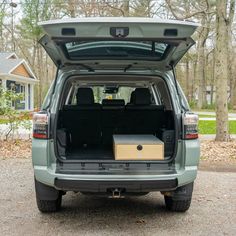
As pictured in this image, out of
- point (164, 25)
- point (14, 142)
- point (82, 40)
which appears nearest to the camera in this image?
point (164, 25)

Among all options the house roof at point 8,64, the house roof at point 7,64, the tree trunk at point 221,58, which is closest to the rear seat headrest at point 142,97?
the tree trunk at point 221,58

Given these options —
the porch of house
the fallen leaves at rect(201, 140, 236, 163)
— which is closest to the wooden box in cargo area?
the fallen leaves at rect(201, 140, 236, 163)

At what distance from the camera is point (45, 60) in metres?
38.9

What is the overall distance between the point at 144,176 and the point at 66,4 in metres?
22.7

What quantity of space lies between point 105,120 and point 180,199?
1.51 meters

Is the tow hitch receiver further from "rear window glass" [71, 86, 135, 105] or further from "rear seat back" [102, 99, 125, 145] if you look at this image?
"rear window glass" [71, 86, 135, 105]

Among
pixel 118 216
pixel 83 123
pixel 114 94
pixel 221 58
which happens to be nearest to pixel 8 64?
pixel 221 58

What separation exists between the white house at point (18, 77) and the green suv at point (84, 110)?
18291 millimetres

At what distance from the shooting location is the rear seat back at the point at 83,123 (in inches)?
198

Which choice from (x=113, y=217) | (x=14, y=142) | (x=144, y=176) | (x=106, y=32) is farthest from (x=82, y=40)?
(x=14, y=142)

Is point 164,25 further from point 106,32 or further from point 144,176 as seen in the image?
point 144,176

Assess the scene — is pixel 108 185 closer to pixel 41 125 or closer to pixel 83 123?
pixel 41 125

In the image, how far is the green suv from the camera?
3.58 metres

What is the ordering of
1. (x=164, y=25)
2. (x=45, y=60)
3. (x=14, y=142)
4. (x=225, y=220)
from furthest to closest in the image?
(x=45, y=60)
(x=14, y=142)
(x=225, y=220)
(x=164, y=25)
